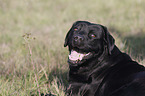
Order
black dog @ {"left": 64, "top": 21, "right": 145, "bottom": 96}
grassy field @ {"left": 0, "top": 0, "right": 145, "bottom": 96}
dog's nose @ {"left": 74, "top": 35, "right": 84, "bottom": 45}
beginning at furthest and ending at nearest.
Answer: grassy field @ {"left": 0, "top": 0, "right": 145, "bottom": 96}, dog's nose @ {"left": 74, "top": 35, "right": 84, "bottom": 45}, black dog @ {"left": 64, "top": 21, "right": 145, "bottom": 96}

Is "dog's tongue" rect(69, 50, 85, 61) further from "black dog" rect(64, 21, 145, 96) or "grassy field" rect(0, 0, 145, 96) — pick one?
"grassy field" rect(0, 0, 145, 96)

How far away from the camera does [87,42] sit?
3.47m

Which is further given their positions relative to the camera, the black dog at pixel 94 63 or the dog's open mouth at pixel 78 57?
the dog's open mouth at pixel 78 57

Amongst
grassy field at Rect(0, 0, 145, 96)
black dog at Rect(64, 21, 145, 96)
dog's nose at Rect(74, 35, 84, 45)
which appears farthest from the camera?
grassy field at Rect(0, 0, 145, 96)

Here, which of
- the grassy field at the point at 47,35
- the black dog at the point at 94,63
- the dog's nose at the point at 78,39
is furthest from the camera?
the grassy field at the point at 47,35

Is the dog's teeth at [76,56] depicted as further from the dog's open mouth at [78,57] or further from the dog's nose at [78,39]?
the dog's nose at [78,39]

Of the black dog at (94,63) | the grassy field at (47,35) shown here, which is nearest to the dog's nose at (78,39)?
the black dog at (94,63)

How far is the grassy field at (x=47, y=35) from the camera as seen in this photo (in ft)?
12.5

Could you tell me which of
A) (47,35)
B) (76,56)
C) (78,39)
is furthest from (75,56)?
(47,35)

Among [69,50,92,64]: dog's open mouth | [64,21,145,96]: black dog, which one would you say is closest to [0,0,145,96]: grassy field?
[64,21,145,96]: black dog

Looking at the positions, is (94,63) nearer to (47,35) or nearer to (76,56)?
(76,56)

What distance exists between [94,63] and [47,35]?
167 inches

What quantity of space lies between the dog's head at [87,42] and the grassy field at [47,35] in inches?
21.7

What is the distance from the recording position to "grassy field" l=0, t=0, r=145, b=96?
12.5ft
